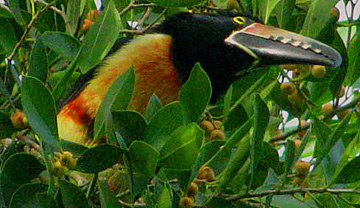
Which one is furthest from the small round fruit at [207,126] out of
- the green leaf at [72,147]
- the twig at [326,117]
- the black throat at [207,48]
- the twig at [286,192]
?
the green leaf at [72,147]

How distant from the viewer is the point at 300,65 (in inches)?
97.8

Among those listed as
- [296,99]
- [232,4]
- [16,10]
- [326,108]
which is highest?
[16,10]

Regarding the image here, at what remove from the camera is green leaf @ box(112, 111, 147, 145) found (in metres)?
1.81

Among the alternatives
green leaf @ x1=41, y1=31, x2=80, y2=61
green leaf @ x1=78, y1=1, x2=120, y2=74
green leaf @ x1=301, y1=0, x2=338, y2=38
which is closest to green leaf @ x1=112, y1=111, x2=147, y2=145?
green leaf @ x1=78, y1=1, x2=120, y2=74

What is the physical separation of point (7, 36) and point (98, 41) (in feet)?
1.19

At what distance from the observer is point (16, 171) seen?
1869mm

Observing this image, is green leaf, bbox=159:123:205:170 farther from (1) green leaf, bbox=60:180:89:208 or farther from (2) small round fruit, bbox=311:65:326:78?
(2) small round fruit, bbox=311:65:326:78

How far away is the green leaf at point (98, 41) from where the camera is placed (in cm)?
198

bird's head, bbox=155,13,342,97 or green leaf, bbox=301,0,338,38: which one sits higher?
green leaf, bbox=301,0,338,38

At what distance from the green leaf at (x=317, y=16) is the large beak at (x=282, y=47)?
0.03m

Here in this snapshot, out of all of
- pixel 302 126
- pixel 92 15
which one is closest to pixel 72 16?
pixel 92 15

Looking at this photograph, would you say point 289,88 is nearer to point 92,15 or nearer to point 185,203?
point 92,15

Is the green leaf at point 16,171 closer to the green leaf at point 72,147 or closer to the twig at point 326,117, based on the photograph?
the green leaf at point 72,147

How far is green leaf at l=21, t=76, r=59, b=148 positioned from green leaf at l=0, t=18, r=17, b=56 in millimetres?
463
